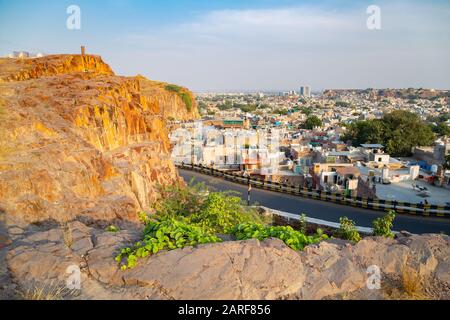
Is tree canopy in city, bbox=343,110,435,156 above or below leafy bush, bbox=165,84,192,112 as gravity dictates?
below

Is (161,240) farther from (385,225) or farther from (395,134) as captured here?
(395,134)

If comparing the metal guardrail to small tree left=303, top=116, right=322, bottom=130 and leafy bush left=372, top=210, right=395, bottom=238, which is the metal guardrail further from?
small tree left=303, top=116, right=322, bottom=130

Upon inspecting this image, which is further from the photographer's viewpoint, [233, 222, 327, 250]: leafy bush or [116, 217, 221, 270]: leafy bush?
[233, 222, 327, 250]: leafy bush

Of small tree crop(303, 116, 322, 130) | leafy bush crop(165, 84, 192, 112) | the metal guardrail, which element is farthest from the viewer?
leafy bush crop(165, 84, 192, 112)

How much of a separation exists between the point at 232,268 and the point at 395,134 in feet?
96.9

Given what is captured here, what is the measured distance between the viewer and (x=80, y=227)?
191 inches

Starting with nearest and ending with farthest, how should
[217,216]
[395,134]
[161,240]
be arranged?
[161,240] → [217,216] → [395,134]

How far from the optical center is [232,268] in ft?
10.9

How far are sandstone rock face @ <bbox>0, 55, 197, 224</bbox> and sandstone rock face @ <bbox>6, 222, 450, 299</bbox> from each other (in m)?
2.66

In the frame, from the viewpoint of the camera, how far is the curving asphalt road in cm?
1185

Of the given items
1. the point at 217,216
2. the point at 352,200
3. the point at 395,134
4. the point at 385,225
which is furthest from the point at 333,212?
the point at 395,134

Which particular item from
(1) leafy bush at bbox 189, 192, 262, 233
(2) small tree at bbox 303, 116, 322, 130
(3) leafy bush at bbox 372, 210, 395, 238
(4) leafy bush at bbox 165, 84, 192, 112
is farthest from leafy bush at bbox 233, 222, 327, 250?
(4) leafy bush at bbox 165, 84, 192, 112
